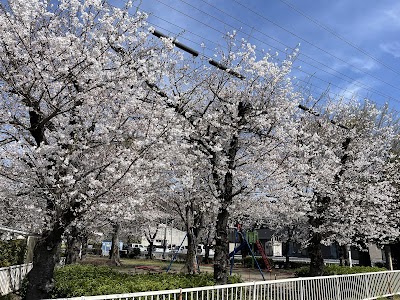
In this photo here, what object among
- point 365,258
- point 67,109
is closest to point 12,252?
point 67,109

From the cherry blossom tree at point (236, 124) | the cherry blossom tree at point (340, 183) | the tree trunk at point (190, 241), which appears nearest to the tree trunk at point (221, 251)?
the cherry blossom tree at point (236, 124)

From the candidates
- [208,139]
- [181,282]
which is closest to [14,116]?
[208,139]

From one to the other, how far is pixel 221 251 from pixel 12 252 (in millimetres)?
10073

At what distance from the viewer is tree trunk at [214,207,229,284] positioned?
1111cm

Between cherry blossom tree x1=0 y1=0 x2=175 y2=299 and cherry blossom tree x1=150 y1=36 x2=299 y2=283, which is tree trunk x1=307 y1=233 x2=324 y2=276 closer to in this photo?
cherry blossom tree x1=150 y1=36 x2=299 y2=283

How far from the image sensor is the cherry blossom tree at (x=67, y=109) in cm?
727

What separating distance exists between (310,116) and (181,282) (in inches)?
437


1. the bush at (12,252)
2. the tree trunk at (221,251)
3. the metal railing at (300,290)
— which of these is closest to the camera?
the metal railing at (300,290)

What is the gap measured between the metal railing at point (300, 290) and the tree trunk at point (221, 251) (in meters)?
2.20

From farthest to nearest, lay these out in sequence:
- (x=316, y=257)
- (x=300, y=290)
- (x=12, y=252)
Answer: (x=316, y=257)
(x=12, y=252)
(x=300, y=290)

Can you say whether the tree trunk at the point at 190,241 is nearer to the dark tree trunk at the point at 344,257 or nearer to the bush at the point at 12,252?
the bush at the point at 12,252

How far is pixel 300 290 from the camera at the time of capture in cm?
984

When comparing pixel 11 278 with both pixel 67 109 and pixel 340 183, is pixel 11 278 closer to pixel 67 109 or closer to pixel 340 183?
pixel 67 109

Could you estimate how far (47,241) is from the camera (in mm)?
8102
